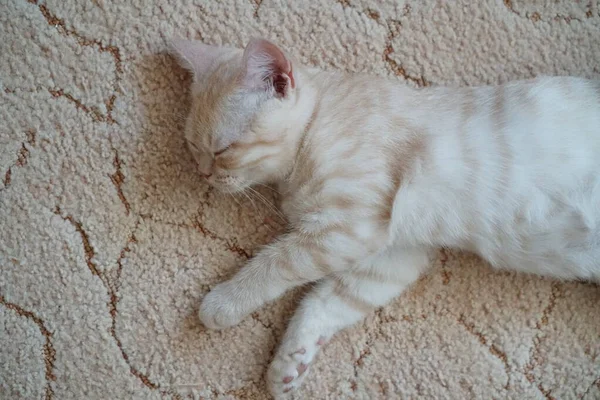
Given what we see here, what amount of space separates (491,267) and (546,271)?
13 cm

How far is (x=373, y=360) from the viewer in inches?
54.4

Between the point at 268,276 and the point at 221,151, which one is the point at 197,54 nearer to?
the point at 221,151

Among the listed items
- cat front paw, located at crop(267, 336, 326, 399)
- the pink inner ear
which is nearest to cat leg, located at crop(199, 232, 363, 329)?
cat front paw, located at crop(267, 336, 326, 399)

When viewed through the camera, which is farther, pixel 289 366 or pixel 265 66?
pixel 289 366

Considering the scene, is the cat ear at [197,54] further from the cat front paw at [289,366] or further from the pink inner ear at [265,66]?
the cat front paw at [289,366]

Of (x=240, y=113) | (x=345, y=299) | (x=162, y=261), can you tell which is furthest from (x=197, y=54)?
(x=345, y=299)

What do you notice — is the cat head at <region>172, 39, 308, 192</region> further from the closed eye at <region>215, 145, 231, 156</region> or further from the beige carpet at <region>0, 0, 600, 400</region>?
the beige carpet at <region>0, 0, 600, 400</region>

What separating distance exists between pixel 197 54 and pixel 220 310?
0.60 meters

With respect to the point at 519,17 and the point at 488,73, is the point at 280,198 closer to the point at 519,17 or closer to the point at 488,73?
the point at 488,73

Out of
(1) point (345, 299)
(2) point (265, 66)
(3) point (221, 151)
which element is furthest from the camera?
(1) point (345, 299)

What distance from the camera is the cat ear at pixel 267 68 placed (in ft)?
3.65

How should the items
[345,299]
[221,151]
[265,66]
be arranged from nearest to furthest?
[265,66] → [221,151] → [345,299]

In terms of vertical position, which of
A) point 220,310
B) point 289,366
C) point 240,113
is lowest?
point 289,366

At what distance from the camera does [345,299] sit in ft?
4.48
